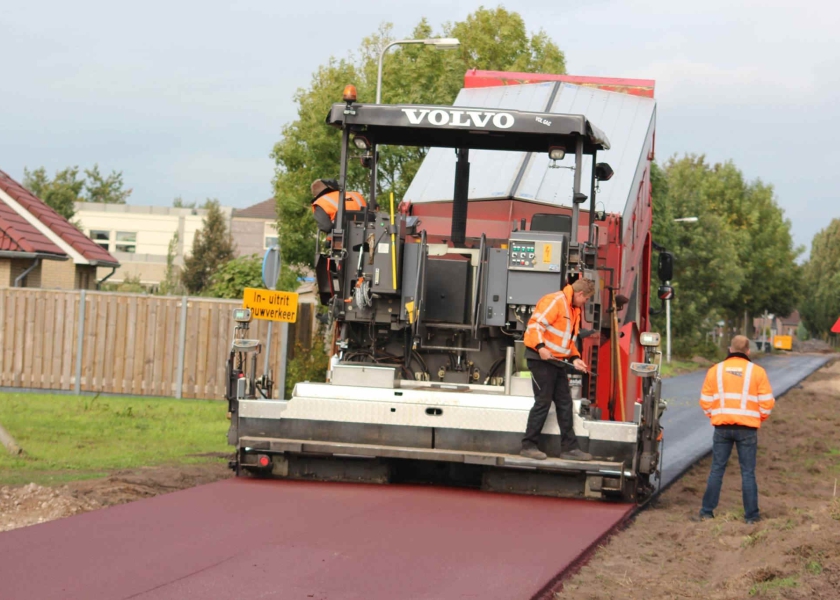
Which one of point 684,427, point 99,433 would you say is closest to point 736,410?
point 99,433

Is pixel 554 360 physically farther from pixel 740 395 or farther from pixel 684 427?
pixel 684 427

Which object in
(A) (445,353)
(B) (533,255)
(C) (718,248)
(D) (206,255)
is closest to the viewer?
(B) (533,255)

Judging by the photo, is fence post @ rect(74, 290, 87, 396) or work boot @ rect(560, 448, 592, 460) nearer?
work boot @ rect(560, 448, 592, 460)

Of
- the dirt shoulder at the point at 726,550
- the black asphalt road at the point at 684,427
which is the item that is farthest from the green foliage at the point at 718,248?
the dirt shoulder at the point at 726,550

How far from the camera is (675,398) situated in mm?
28266

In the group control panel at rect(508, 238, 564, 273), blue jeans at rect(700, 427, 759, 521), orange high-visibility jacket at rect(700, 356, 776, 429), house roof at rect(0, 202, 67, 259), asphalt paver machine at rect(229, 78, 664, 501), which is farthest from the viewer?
Answer: house roof at rect(0, 202, 67, 259)

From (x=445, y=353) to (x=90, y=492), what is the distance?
3.19 m

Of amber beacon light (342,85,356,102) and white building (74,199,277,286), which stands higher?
white building (74,199,277,286)

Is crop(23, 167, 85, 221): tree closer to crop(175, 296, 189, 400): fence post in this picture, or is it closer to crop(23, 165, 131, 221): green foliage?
crop(23, 165, 131, 221): green foliage

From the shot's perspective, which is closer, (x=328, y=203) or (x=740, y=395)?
(x=740, y=395)

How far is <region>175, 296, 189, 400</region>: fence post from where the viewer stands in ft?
71.3

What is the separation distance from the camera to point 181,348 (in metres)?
21.8

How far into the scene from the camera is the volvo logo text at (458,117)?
1072 cm

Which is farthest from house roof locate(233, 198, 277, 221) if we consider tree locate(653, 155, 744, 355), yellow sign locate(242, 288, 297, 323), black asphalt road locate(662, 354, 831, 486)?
yellow sign locate(242, 288, 297, 323)
